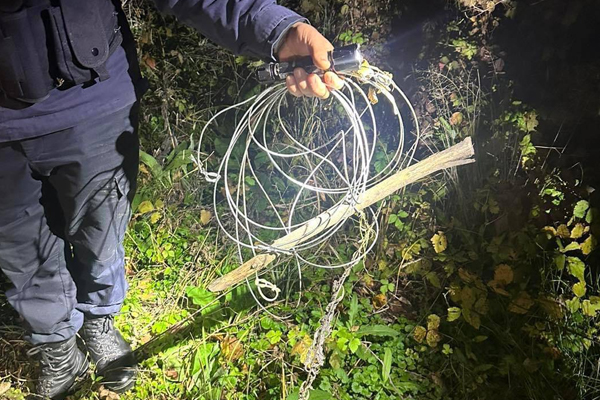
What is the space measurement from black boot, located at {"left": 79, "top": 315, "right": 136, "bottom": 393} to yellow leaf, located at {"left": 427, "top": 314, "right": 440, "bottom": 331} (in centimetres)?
112

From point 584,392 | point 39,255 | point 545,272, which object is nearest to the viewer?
point 39,255

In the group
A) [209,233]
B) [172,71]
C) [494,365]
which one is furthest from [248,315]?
[172,71]

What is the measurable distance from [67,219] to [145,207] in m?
0.91

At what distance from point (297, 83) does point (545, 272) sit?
1333 mm

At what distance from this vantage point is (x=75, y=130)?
1.15m

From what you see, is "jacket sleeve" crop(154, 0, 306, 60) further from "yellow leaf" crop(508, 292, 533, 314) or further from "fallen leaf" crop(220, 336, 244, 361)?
"yellow leaf" crop(508, 292, 533, 314)

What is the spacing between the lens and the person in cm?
102

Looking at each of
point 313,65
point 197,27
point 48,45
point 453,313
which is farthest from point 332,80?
point 453,313

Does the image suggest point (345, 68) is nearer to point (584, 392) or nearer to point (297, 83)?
point (297, 83)

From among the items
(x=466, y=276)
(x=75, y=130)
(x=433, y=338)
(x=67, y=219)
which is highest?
(x=75, y=130)

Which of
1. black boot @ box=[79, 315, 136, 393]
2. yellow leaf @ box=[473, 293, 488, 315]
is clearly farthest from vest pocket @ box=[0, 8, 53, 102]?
yellow leaf @ box=[473, 293, 488, 315]

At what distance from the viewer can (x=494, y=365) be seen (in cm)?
175

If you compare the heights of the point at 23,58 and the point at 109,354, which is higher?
the point at 23,58

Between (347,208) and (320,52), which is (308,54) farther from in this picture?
(347,208)
